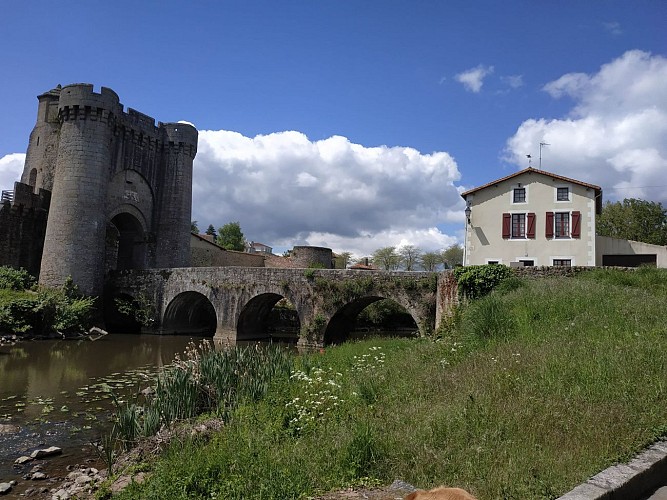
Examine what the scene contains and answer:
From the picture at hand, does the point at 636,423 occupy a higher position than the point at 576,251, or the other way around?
the point at 576,251

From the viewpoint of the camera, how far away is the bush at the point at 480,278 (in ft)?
44.1

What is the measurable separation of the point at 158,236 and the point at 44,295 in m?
8.74

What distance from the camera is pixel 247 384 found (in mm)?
7605

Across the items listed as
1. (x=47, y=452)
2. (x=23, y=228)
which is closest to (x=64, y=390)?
(x=47, y=452)

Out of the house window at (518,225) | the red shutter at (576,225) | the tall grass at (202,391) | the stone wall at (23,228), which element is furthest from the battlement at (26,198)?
the red shutter at (576,225)

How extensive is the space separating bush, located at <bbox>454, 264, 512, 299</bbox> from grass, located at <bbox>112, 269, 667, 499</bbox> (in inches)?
208

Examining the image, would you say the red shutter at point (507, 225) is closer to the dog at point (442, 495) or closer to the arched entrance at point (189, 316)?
the arched entrance at point (189, 316)

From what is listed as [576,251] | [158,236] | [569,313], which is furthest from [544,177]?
[158,236]

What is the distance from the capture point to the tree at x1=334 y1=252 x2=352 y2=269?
69.6m

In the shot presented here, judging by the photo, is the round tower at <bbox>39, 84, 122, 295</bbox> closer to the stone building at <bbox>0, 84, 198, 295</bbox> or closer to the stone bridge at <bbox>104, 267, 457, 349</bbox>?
the stone building at <bbox>0, 84, 198, 295</bbox>

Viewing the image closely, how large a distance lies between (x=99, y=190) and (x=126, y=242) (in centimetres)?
603

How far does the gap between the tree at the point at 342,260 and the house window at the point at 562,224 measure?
4914 cm

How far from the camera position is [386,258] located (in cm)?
6669

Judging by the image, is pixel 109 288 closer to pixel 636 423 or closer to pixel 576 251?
pixel 576 251
